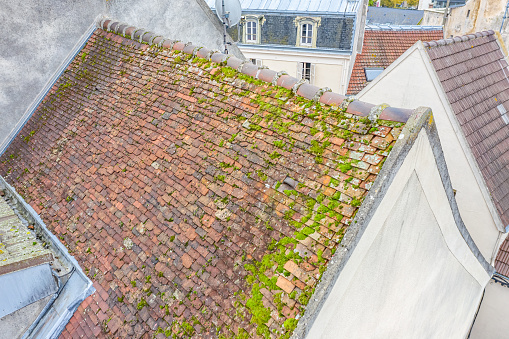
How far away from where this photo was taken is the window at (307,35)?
66.5ft

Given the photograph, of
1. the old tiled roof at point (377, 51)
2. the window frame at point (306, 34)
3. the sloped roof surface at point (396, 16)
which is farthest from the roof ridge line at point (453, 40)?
the sloped roof surface at point (396, 16)

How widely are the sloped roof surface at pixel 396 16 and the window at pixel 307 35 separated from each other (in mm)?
25743

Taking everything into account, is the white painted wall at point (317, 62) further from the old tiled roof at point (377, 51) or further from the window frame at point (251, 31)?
the old tiled roof at point (377, 51)

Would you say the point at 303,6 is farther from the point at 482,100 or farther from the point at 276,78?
the point at 276,78

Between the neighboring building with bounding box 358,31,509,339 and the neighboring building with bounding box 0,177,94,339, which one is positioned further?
the neighboring building with bounding box 358,31,509,339

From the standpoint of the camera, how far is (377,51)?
20.8 meters

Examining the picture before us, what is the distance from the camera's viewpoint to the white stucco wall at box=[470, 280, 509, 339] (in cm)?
978

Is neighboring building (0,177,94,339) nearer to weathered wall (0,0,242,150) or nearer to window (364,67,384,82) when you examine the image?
weathered wall (0,0,242,150)

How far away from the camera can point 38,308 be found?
543 cm

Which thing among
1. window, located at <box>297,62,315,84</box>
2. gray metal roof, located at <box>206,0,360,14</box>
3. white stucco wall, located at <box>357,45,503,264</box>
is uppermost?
gray metal roof, located at <box>206,0,360,14</box>

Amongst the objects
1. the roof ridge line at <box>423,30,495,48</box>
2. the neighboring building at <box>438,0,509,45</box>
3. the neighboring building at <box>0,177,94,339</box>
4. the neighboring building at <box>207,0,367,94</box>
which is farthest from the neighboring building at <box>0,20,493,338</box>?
the neighboring building at <box>438,0,509,45</box>

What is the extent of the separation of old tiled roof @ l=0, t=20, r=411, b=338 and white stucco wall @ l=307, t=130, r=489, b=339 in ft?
1.27

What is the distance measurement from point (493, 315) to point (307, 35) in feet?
52.6

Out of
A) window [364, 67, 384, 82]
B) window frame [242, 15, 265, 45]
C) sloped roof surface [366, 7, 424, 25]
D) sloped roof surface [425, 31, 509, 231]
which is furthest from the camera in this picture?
sloped roof surface [366, 7, 424, 25]
